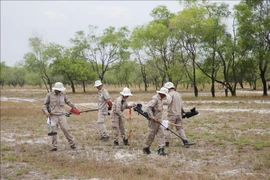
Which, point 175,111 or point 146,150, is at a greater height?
point 175,111

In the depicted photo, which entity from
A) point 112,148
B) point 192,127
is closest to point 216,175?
point 112,148

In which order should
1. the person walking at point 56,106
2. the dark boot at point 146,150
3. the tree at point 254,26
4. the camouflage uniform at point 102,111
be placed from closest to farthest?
the dark boot at point 146,150
the person walking at point 56,106
the camouflage uniform at point 102,111
the tree at point 254,26

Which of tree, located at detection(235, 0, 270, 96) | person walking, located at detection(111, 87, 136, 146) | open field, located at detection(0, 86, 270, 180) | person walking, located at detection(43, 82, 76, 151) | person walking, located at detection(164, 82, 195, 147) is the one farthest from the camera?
tree, located at detection(235, 0, 270, 96)

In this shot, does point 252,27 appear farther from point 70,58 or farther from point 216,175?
point 70,58

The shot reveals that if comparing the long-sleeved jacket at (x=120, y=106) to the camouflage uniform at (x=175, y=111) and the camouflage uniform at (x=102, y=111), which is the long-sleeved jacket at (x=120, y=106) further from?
the camouflage uniform at (x=175, y=111)

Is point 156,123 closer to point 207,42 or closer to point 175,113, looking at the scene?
point 175,113

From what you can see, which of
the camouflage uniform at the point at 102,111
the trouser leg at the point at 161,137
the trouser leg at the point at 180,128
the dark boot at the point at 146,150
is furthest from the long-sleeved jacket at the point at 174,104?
the camouflage uniform at the point at 102,111

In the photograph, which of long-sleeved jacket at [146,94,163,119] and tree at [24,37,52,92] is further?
tree at [24,37,52,92]

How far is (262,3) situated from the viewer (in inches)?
1260

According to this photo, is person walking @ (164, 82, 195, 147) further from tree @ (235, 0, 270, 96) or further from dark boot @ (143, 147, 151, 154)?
tree @ (235, 0, 270, 96)

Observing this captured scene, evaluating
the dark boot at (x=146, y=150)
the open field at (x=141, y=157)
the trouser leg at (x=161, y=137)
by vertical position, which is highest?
the trouser leg at (x=161, y=137)

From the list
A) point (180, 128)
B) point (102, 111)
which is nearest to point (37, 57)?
point (102, 111)

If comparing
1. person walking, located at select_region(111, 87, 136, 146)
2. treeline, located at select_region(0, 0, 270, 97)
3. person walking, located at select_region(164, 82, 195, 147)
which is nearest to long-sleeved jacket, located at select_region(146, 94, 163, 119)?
person walking, located at select_region(164, 82, 195, 147)

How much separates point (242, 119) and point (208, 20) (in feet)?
63.5
